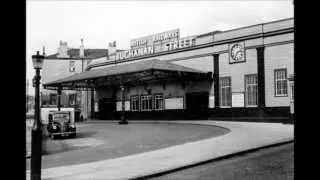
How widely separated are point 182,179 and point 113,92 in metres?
34.8

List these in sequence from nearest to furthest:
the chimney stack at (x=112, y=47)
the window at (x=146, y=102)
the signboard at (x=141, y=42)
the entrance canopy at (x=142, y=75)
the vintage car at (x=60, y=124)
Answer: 1. the vintage car at (x=60, y=124)
2. the entrance canopy at (x=142, y=75)
3. the window at (x=146, y=102)
4. the signboard at (x=141, y=42)
5. the chimney stack at (x=112, y=47)

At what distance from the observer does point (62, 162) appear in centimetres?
1363

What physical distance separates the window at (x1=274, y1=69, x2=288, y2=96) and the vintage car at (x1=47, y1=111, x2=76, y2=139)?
587 inches

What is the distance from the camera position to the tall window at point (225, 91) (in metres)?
31.4

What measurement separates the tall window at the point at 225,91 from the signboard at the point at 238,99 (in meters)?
0.60

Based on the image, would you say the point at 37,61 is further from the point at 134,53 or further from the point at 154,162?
the point at 134,53

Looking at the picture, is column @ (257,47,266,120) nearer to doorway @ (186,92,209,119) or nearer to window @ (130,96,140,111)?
doorway @ (186,92,209,119)

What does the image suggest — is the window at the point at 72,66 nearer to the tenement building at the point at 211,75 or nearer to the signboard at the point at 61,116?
the tenement building at the point at 211,75

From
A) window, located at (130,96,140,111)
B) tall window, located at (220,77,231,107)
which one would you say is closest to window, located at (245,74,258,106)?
tall window, located at (220,77,231,107)

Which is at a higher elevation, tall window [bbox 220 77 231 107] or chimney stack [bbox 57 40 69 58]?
chimney stack [bbox 57 40 69 58]

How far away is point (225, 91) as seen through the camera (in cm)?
3175

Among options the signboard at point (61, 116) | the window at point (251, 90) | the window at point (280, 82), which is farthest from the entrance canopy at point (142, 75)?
the signboard at point (61, 116)

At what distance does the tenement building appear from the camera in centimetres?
2828

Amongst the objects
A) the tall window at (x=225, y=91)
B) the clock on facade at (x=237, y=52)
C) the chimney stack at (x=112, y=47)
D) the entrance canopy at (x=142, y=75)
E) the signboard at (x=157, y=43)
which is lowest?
the tall window at (x=225, y=91)
